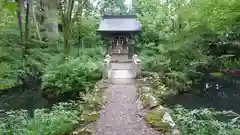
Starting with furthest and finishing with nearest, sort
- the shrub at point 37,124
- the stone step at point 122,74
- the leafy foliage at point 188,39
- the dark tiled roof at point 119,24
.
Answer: the dark tiled roof at point 119,24, the leafy foliage at point 188,39, the stone step at point 122,74, the shrub at point 37,124

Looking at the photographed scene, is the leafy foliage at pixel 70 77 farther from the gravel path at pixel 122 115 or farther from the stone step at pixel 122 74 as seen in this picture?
the gravel path at pixel 122 115

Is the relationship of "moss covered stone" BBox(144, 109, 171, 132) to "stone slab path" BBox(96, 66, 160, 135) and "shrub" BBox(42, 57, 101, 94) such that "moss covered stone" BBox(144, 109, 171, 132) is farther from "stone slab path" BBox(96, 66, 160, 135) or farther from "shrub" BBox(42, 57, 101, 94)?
"shrub" BBox(42, 57, 101, 94)

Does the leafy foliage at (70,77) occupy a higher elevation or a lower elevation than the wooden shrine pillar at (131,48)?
lower

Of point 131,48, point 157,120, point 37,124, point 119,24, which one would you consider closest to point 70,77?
point 37,124

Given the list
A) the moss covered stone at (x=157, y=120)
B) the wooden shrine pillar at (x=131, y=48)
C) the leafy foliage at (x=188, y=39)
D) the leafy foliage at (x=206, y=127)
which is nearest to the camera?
the leafy foliage at (x=206, y=127)

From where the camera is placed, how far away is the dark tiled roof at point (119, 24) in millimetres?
18659

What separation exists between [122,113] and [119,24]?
14402 millimetres

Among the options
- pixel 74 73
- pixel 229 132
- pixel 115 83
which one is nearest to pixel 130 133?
pixel 229 132

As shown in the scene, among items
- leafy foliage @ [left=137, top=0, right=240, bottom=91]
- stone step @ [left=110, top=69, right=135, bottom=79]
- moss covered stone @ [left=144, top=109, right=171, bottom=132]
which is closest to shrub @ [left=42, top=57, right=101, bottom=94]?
stone step @ [left=110, top=69, right=135, bottom=79]

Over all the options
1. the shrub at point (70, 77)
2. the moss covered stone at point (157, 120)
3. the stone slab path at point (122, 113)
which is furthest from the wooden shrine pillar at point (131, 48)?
the moss covered stone at point (157, 120)

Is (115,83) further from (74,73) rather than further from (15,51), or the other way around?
(15,51)

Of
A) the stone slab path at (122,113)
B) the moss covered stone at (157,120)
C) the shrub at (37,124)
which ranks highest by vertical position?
the shrub at (37,124)

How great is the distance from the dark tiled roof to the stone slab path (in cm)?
898

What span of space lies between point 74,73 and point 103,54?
7012mm
